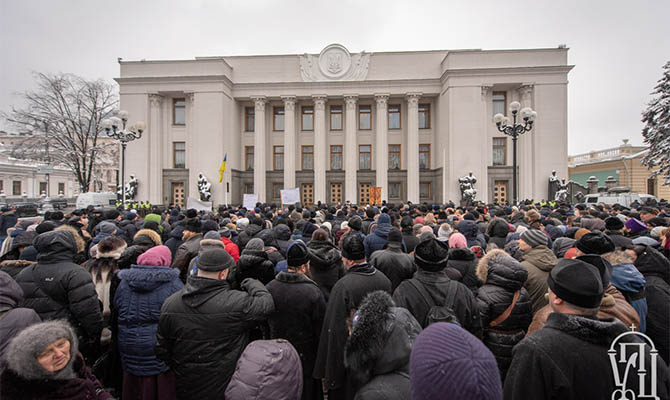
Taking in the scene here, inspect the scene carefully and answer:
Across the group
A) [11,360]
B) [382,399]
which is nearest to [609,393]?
[382,399]

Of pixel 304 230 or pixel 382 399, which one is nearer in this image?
pixel 382 399

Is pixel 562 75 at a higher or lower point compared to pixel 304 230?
higher

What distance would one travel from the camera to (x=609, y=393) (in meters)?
1.71

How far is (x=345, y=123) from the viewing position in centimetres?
3070

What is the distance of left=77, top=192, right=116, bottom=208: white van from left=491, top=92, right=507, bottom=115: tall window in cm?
3218

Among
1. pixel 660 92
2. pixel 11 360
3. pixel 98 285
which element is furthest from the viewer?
pixel 660 92

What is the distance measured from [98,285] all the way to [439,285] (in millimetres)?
3880

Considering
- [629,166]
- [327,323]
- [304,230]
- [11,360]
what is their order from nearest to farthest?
[11,360] < [327,323] < [304,230] < [629,166]

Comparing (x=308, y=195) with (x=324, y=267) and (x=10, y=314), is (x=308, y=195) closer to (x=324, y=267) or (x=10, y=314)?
(x=324, y=267)

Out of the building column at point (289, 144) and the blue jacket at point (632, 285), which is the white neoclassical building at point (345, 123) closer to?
the building column at point (289, 144)

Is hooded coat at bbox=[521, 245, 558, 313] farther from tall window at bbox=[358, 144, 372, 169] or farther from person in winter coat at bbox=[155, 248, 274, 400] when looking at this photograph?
tall window at bbox=[358, 144, 372, 169]

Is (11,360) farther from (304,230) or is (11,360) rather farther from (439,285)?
(304,230)

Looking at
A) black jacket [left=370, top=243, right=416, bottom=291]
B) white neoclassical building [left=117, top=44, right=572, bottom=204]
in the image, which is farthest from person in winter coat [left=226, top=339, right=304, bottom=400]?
white neoclassical building [left=117, top=44, right=572, bottom=204]

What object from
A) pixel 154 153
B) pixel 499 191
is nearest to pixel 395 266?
pixel 499 191
